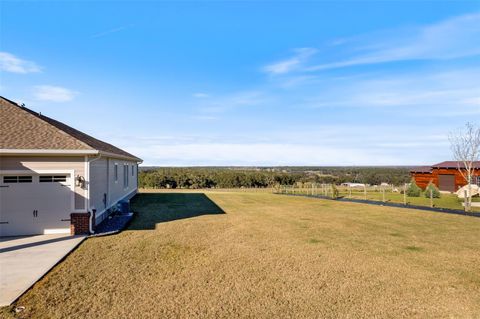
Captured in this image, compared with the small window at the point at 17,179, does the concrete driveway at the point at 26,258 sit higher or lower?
lower

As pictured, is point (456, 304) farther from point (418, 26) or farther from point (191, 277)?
point (418, 26)

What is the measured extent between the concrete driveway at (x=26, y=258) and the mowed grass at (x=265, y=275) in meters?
0.31

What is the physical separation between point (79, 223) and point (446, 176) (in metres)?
37.7

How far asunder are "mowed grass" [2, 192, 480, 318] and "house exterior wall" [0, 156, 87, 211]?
1873mm

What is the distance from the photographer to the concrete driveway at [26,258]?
5983 mm

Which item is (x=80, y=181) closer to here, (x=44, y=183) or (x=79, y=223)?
(x=44, y=183)

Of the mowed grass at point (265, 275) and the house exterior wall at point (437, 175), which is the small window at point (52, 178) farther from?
the house exterior wall at point (437, 175)

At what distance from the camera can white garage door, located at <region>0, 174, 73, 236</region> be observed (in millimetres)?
10609

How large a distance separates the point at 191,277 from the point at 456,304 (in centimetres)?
526

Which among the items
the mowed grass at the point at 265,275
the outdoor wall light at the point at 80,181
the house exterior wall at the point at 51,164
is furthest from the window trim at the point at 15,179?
the mowed grass at the point at 265,275

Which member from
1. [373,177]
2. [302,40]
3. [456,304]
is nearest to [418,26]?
[302,40]

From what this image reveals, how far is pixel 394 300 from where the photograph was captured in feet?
18.5

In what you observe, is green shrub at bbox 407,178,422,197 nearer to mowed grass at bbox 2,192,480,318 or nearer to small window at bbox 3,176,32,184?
mowed grass at bbox 2,192,480,318

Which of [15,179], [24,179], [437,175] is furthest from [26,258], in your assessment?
[437,175]
